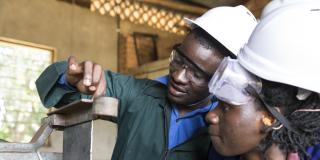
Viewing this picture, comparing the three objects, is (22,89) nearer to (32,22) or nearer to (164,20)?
(32,22)

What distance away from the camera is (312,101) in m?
1.21

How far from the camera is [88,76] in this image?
1442 mm

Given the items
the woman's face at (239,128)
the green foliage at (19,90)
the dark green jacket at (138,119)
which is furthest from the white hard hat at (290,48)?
the green foliage at (19,90)

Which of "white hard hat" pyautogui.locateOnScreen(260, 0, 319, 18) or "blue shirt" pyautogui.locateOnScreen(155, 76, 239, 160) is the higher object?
"white hard hat" pyautogui.locateOnScreen(260, 0, 319, 18)

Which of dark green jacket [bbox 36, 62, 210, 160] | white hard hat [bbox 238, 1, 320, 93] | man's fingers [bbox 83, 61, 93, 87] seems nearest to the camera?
white hard hat [bbox 238, 1, 320, 93]

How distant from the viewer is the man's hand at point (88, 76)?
Answer: 1446mm

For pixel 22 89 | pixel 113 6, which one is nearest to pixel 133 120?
pixel 22 89

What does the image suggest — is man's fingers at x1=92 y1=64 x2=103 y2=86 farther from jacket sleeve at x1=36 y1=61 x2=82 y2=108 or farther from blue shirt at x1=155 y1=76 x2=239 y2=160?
blue shirt at x1=155 y1=76 x2=239 y2=160

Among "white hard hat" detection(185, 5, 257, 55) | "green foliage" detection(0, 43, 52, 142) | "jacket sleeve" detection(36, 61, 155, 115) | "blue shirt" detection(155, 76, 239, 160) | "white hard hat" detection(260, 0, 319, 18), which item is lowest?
"green foliage" detection(0, 43, 52, 142)

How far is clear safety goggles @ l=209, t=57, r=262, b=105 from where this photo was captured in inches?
49.6

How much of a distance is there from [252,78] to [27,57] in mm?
3963

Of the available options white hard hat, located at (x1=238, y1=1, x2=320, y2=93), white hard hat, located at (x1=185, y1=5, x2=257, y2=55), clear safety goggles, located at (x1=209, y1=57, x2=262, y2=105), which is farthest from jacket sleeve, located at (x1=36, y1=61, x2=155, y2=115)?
white hard hat, located at (x1=238, y1=1, x2=320, y2=93)

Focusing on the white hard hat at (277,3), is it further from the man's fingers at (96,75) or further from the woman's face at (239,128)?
the man's fingers at (96,75)

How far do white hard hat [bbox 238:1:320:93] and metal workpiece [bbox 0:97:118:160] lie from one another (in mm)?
409
